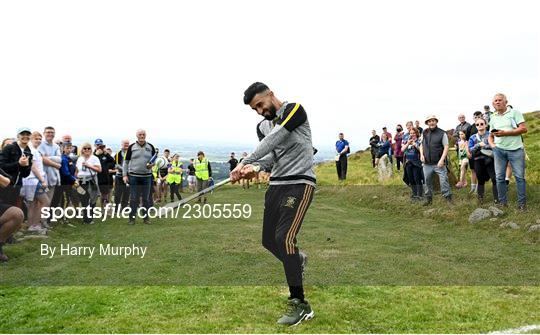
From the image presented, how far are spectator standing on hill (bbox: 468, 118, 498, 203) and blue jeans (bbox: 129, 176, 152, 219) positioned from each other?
896cm

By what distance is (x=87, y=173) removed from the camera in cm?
1477

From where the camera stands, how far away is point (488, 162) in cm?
1295

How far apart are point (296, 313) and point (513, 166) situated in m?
8.14

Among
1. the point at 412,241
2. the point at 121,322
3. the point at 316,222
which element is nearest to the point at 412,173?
the point at 316,222

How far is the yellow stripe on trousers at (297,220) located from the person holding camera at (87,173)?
1030 cm

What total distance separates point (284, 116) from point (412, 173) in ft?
36.2

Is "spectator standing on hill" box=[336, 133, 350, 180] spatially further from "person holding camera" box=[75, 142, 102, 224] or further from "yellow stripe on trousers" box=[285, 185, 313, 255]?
"yellow stripe on trousers" box=[285, 185, 313, 255]

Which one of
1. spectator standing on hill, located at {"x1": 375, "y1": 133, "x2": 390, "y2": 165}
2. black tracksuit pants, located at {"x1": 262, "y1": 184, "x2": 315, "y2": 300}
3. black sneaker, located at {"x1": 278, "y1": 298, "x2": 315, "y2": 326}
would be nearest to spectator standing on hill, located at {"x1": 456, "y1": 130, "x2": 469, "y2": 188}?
spectator standing on hill, located at {"x1": 375, "y1": 133, "x2": 390, "y2": 165}

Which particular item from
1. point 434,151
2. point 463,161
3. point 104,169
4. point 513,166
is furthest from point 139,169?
point 463,161

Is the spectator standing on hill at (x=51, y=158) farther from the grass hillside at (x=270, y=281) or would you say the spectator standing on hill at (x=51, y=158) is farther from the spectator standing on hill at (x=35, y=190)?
the grass hillside at (x=270, y=281)

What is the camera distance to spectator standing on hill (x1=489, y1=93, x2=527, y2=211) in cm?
1137

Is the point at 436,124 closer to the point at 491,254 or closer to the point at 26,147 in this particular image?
the point at 491,254

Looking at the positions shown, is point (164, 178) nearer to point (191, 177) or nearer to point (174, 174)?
point (174, 174)

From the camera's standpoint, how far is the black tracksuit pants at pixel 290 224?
5.63 metres
